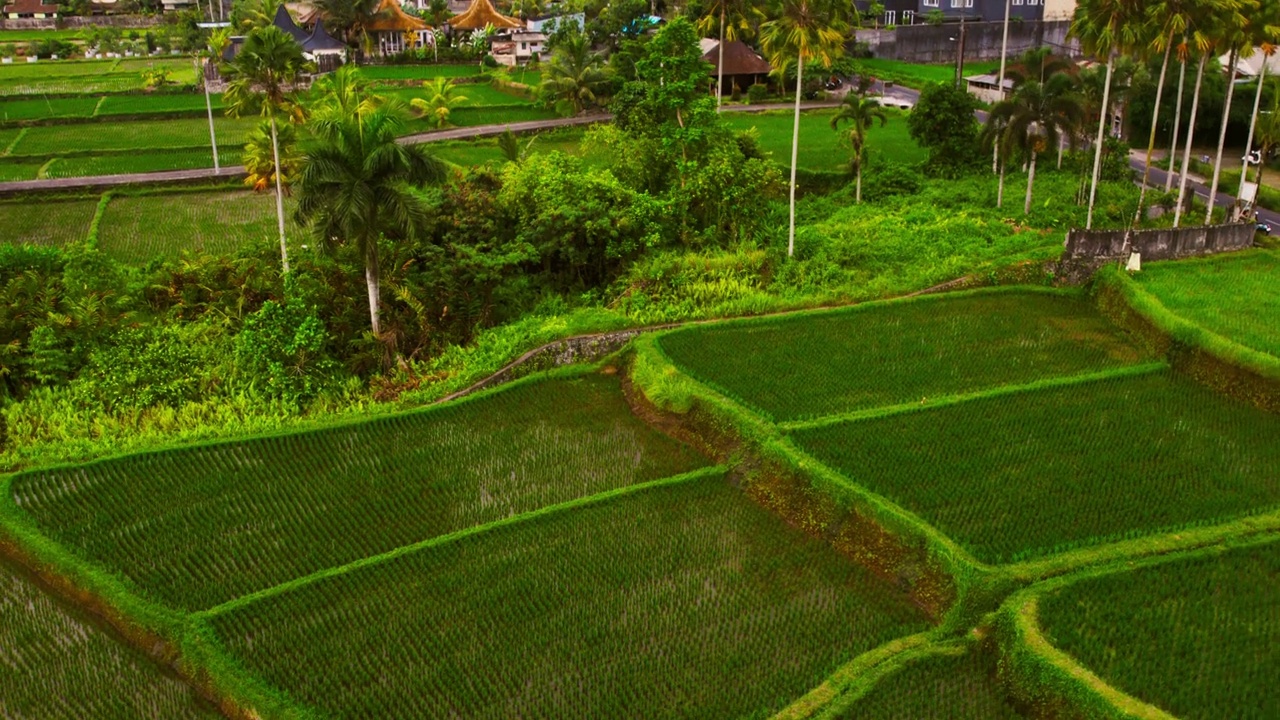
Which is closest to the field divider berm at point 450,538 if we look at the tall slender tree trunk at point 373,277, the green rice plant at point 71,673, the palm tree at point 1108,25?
the green rice plant at point 71,673

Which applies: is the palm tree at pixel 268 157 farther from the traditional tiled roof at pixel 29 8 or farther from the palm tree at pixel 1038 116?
the traditional tiled roof at pixel 29 8

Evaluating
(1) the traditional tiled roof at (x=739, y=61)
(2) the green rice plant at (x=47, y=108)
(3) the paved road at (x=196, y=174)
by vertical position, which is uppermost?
(1) the traditional tiled roof at (x=739, y=61)

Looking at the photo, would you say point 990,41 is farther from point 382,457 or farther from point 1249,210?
point 382,457

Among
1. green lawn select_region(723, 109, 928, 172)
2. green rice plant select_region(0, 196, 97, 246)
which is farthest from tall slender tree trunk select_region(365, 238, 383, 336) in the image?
green lawn select_region(723, 109, 928, 172)

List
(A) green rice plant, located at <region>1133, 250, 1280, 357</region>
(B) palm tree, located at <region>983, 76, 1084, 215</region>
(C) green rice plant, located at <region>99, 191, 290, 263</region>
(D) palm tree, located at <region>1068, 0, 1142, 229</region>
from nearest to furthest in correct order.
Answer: (A) green rice plant, located at <region>1133, 250, 1280, 357</region>, (D) palm tree, located at <region>1068, 0, 1142, 229</region>, (C) green rice plant, located at <region>99, 191, 290, 263</region>, (B) palm tree, located at <region>983, 76, 1084, 215</region>

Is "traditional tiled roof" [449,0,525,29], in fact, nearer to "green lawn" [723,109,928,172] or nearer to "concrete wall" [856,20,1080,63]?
"concrete wall" [856,20,1080,63]

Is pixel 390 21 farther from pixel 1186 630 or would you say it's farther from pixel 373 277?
pixel 1186 630
